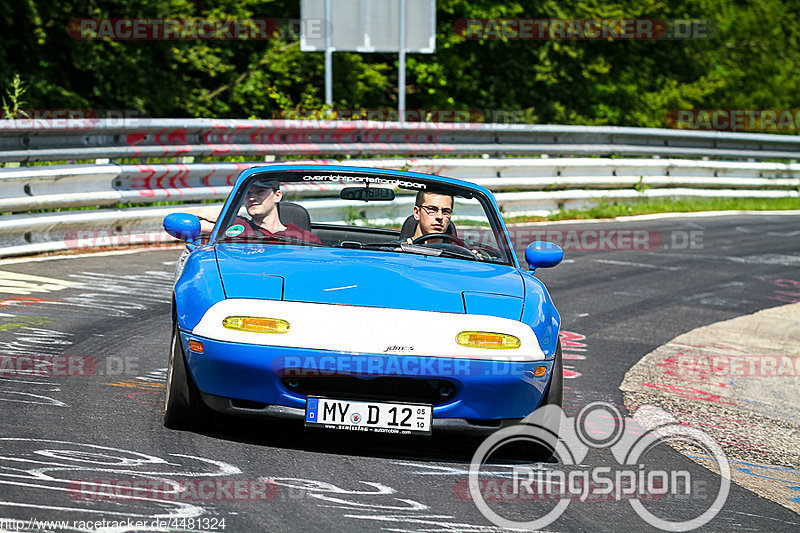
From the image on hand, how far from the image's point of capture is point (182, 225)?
634 cm

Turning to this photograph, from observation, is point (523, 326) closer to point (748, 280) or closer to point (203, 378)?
point (203, 378)

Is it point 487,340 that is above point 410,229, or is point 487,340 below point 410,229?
below

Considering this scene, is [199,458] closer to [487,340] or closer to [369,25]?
[487,340]

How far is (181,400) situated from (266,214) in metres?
1.65

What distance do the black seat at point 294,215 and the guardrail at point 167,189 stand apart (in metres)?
4.83

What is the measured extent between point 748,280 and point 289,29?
17.3 metres

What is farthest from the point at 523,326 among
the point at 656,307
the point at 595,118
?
the point at 595,118

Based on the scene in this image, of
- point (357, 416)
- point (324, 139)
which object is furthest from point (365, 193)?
point (324, 139)

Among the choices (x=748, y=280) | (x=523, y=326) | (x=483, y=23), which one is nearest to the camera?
(x=523, y=326)

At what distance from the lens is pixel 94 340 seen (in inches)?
280

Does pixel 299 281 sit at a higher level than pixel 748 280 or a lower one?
higher
